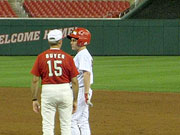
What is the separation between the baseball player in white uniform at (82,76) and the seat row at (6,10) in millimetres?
29356

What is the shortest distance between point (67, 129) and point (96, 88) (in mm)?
10671

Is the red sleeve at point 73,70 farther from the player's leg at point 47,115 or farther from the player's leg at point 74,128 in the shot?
the player's leg at point 74,128

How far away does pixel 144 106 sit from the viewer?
46.3 ft

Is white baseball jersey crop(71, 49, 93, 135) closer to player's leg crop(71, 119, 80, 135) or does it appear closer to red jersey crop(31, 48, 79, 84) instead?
player's leg crop(71, 119, 80, 135)

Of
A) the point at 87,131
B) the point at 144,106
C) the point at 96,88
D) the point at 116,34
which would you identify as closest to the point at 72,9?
the point at 116,34

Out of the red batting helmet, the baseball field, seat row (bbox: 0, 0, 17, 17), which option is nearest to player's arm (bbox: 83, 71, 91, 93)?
the red batting helmet

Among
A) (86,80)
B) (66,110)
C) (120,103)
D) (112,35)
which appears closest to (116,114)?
(120,103)

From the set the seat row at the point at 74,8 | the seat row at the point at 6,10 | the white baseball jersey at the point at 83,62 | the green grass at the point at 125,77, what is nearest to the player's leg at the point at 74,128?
the white baseball jersey at the point at 83,62

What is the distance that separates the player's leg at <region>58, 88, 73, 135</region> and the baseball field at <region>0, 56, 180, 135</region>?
111 inches

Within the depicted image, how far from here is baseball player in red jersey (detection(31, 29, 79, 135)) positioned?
24.0 ft

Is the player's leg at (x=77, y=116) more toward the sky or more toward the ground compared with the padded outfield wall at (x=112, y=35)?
more toward the sky

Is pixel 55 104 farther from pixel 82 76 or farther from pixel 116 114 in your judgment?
pixel 116 114

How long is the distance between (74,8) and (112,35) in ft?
15.5

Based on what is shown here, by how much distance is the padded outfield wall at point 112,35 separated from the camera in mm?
36219
